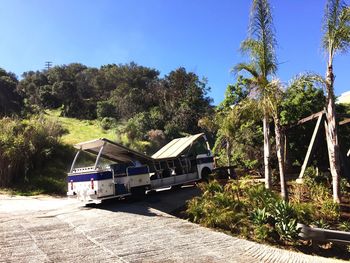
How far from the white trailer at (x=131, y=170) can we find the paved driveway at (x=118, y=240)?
3.03 ft

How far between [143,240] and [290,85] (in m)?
6.70

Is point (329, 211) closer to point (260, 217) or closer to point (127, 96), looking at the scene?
point (260, 217)

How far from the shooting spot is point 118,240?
9.21 m

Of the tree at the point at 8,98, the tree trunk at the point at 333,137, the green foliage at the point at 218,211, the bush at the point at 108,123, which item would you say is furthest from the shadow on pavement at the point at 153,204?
the tree at the point at 8,98

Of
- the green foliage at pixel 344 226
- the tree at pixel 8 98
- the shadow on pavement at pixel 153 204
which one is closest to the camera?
the green foliage at pixel 344 226

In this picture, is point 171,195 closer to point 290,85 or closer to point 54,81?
point 290,85

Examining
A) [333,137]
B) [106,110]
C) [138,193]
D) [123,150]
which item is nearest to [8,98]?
[106,110]

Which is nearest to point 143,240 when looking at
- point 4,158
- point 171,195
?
point 171,195

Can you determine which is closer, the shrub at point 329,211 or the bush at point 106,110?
the shrub at point 329,211

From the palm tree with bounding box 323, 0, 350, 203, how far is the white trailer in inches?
282

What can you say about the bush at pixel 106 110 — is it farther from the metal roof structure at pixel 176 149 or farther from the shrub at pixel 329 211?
the shrub at pixel 329 211

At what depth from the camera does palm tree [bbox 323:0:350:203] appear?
11641 millimetres

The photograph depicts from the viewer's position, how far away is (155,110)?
134 ft

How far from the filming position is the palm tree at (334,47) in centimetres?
1164
